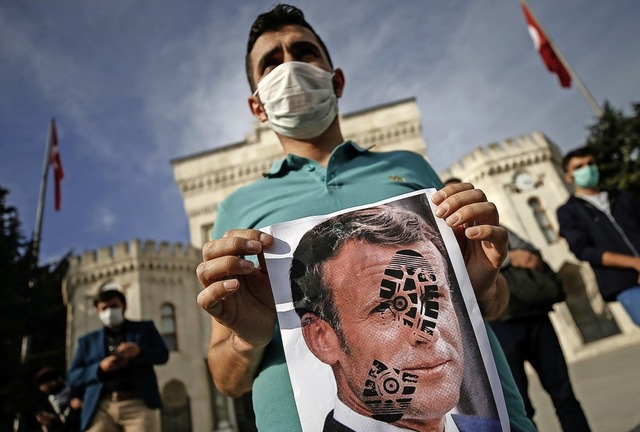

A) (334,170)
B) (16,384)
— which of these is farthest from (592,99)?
(16,384)

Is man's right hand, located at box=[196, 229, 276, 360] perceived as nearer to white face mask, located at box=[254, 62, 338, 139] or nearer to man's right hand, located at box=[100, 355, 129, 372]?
white face mask, located at box=[254, 62, 338, 139]

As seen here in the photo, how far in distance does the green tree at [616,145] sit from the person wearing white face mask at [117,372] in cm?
2239

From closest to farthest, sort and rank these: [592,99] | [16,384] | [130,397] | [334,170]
A: [334,170], [130,397], [16,384], [592,99]

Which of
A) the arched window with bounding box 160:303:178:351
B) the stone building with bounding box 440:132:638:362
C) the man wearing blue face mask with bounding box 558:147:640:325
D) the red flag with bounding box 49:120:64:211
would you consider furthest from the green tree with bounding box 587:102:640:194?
the red flag with bounding box 49:120:64:211

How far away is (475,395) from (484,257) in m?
0.38

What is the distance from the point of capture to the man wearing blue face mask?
2879mm

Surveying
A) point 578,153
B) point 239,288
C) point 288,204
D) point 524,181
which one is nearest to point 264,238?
point 239,288

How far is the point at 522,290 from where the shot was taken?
3.09 metres

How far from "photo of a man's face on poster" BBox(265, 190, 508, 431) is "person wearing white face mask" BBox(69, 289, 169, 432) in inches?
114

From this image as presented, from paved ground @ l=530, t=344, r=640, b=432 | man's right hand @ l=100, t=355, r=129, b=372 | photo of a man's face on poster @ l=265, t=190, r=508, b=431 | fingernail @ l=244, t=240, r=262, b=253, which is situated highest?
man's right hand @ l=100, t=355, r=129, b=372

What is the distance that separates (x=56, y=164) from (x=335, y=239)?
1727 centimetres

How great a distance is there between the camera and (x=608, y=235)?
10.3 feet

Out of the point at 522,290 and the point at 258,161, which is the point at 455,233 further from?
the point at 258,161

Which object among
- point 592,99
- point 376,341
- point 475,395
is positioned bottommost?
point 475,395
